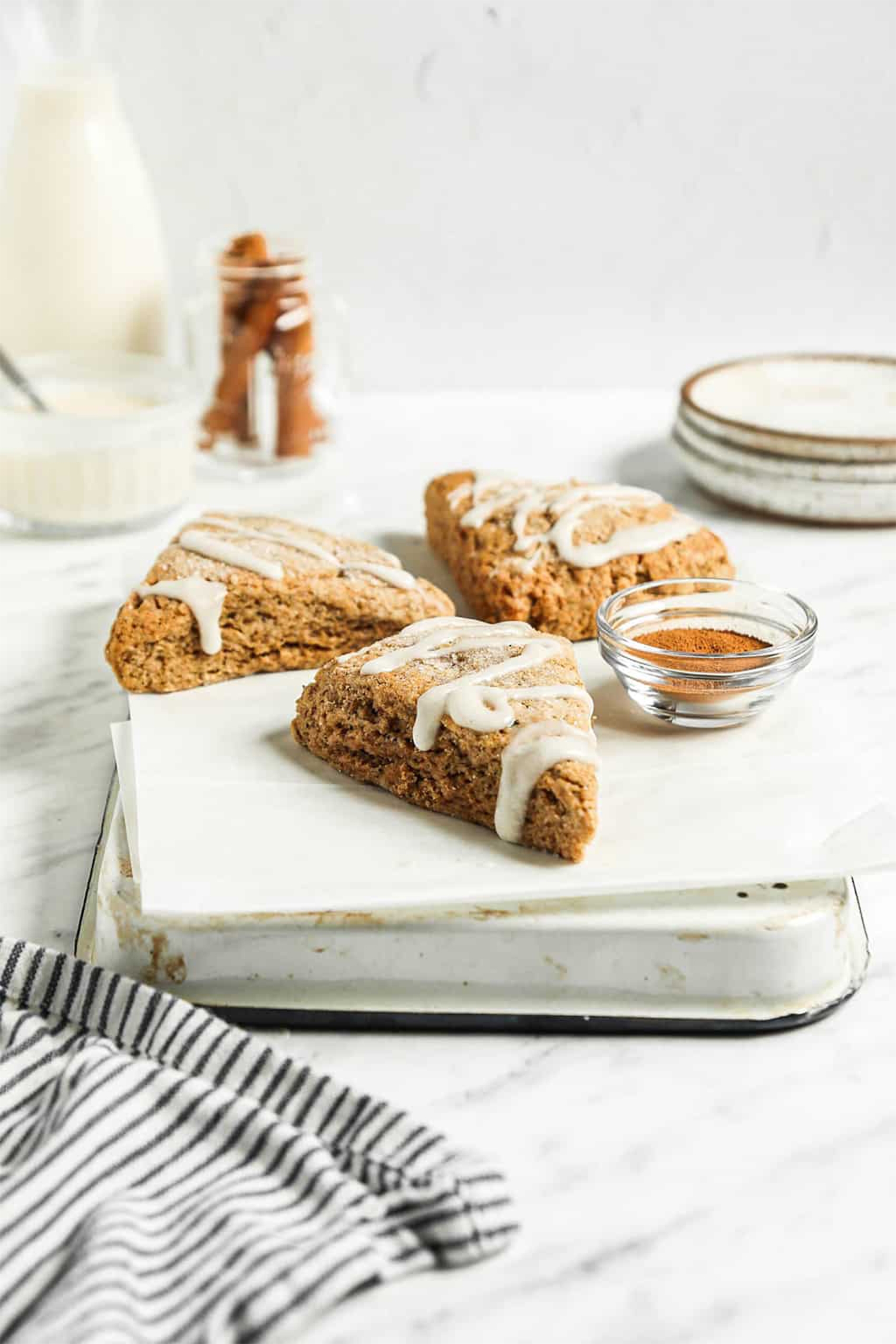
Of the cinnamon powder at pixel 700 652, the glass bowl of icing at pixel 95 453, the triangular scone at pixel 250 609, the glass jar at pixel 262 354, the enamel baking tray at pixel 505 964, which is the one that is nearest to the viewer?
Result: the enamel baking tray at pixel 505 964

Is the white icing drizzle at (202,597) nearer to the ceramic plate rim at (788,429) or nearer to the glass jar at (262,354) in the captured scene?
the glass jar at (262,354)

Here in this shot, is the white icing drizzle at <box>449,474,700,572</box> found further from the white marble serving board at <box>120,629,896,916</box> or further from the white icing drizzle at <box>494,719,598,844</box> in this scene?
the white icing drizzle at <box>494,719,598,844</box>

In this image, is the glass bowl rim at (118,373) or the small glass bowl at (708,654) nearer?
the small glass bowl at (708,654)

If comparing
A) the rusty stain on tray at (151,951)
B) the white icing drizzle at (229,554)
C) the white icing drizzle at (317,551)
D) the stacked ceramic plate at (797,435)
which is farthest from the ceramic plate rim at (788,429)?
the rusty stain on tray at (151,951)

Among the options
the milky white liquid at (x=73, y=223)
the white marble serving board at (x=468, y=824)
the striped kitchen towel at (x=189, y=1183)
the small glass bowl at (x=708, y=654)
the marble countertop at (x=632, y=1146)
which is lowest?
the marble countertop at (x=632, y=1146)

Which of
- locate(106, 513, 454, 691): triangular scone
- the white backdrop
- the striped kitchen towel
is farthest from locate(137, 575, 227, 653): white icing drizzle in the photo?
the white backdrop

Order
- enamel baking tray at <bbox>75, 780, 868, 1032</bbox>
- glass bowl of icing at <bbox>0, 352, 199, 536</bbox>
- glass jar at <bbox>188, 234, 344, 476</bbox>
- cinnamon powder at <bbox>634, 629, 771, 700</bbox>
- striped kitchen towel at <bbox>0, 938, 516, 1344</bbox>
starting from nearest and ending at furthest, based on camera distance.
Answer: striped kitchen towel at <bbox>0, 938, 516, 1344</bbox> < enamel baking tray at <bbox>75, 780, 868, 1032</bbox> < cinnamon powder at <bbox>634, 629, 771, 700</bbox> < glass bowl of icing at <bbox>0, 352, 199, 536</bbox> < glass jar at <bbox>188, 234, 344, 476</bbox>

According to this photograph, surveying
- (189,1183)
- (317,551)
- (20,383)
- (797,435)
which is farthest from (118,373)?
(189,1183)

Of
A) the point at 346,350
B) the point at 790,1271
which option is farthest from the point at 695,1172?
the point at 346,350
